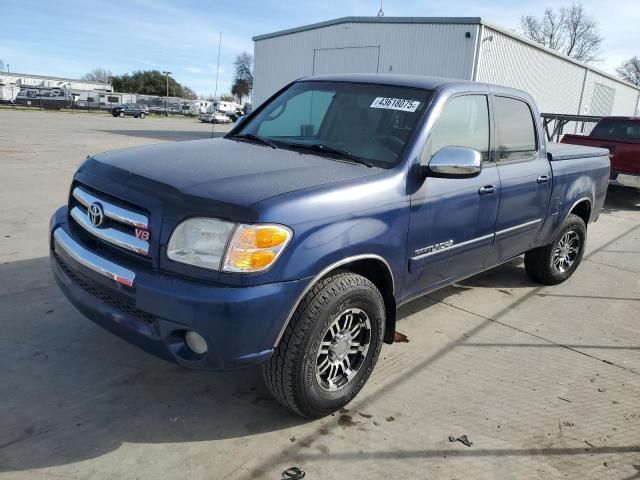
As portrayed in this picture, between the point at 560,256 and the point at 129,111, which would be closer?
the point at 560,256

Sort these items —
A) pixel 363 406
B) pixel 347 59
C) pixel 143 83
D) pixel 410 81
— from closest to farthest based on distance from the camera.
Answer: pixel 363 406 < pixel 410 81 < pixel 347 59 < pixel 143 83

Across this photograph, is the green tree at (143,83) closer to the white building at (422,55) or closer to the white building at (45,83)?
the white building at (45,83)

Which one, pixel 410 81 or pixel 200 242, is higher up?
pixel 410 81

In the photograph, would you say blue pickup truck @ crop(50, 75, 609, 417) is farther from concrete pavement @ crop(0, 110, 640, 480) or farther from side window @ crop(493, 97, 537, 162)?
concrete pavement @ crop(0, 110, 640, 480)

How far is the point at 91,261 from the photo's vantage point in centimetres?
275

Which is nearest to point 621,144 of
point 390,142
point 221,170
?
point 390,142

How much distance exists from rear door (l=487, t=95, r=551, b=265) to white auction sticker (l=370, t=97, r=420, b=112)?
950 millimetres

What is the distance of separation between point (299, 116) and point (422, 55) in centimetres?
1715

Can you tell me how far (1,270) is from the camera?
4.73 m

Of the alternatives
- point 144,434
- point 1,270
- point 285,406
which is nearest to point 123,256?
point 144,434

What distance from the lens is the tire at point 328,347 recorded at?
2.64 metres

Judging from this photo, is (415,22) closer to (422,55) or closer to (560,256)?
(422,55)

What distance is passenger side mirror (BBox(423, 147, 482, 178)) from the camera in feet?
10.3

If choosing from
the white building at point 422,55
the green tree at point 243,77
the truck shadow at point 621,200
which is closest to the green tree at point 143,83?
the green tree at point 243,77
